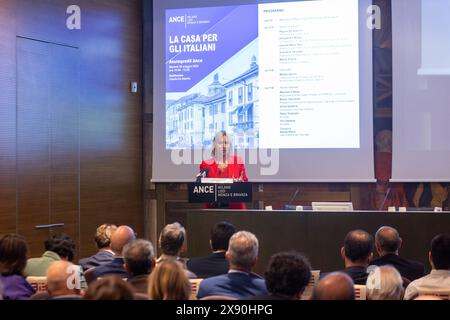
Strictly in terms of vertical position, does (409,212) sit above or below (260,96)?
below

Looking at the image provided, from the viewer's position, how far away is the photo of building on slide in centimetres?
730

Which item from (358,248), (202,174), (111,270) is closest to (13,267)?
(111,270)

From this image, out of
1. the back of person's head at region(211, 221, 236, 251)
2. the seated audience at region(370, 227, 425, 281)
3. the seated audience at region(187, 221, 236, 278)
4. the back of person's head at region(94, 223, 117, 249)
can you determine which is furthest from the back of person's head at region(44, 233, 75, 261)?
the seated audience at region(370, 227, 425, 281)

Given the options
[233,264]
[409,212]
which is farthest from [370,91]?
[233,264]

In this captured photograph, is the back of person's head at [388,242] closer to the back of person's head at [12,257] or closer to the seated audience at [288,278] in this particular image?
the seated audience at [288,278]

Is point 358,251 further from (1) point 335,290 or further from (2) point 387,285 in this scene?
(1) point 335,290

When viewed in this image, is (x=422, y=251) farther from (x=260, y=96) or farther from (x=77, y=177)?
(x=77, y=177)

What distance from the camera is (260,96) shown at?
7.27 meters

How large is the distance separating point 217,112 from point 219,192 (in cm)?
221

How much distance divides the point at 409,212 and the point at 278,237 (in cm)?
107

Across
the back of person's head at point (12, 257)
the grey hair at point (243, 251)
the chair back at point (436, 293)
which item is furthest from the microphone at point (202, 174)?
the chair back at point (436, 293)

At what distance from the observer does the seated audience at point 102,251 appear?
160 inches

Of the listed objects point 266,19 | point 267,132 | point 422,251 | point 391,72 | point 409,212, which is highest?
point 266,19

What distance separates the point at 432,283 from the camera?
3.26 m
